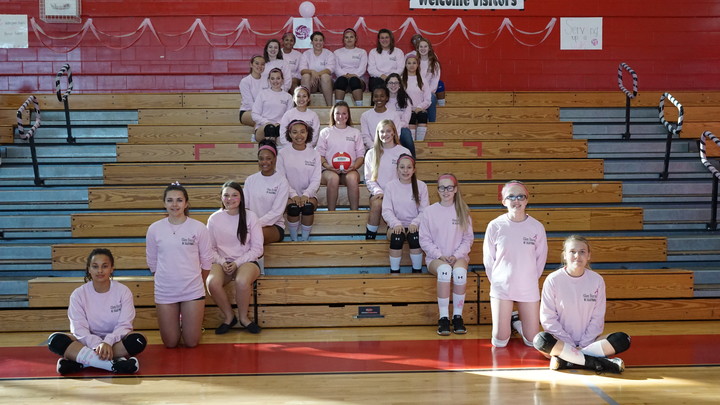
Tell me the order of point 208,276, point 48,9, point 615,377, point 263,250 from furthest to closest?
point 48,9 < point 263,250 < point 208,276 < point 615,377

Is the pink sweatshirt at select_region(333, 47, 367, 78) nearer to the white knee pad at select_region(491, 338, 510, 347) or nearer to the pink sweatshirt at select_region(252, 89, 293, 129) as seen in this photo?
the pink sweatshirt at select_region(252, 89, 293, 129)

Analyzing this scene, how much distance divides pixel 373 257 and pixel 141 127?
3631mm

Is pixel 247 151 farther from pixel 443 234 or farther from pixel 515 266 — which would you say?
pixel 515 266

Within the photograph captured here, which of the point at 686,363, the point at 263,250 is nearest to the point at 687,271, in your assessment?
the point at 686,363

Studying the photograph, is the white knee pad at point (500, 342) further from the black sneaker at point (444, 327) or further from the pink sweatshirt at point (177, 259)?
the pink sweatshirt at point (177, 259)

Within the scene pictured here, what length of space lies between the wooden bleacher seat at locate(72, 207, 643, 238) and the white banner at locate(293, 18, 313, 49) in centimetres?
393

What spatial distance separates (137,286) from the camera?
19.4 ft

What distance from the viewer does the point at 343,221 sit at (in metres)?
6.76

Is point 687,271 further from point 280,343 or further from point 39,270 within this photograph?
point 39,270

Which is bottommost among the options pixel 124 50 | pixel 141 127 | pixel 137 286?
pixel 137 286

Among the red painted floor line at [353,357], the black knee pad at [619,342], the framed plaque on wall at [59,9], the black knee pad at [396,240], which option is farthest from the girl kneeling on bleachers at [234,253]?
the framed plaque on wall at [59,9]

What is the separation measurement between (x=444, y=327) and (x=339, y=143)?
240cm

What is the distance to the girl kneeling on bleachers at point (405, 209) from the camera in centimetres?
607

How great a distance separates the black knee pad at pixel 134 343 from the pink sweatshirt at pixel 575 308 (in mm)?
2648
